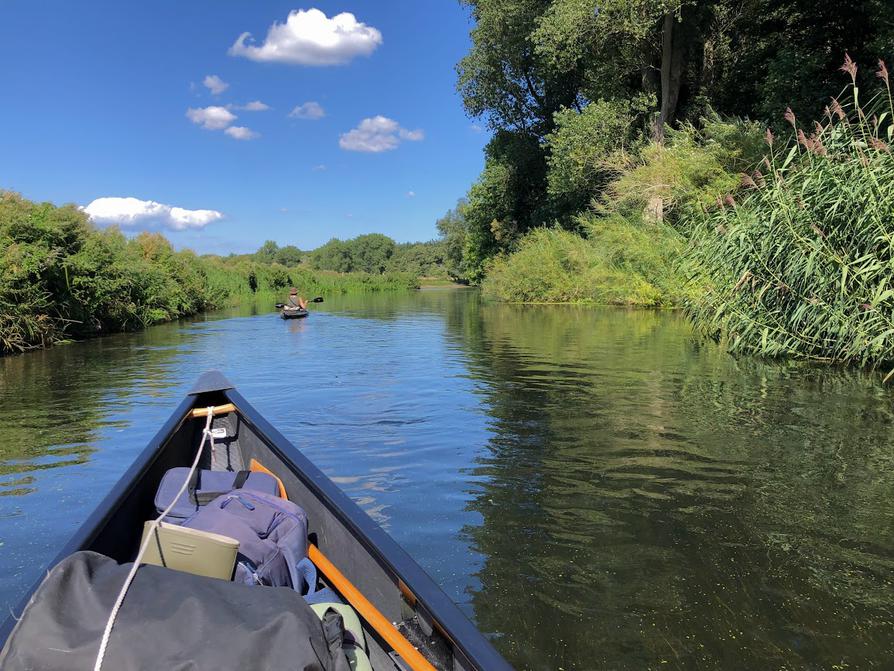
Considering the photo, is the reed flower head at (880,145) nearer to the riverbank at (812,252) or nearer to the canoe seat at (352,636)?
the riverbank at (812,252)

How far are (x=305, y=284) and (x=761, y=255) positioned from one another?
51901 mm

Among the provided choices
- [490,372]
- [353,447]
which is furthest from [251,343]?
[353,447]

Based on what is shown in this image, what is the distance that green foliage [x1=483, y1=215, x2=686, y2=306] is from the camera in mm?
20328

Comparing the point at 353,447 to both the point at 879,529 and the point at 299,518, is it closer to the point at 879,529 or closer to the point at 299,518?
the point at 299,518

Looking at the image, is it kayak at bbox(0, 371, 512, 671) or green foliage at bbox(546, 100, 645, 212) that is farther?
green foliage at bbox(546, 100, 645, 212)

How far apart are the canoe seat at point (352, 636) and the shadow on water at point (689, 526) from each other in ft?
2.87

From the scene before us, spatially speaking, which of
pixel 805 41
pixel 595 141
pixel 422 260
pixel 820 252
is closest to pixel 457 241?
pixel 422 260

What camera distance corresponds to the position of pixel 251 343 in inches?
585

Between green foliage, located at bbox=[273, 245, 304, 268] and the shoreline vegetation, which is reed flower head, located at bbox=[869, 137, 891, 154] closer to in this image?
the shoreline vegetation

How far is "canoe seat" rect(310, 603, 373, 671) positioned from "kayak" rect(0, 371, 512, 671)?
0.06 metres

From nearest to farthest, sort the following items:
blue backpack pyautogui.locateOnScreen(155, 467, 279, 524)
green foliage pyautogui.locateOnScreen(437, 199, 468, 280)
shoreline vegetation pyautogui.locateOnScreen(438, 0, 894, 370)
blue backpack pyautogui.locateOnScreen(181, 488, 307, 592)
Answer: blue backpack pyautogui.locateOnScreen(181, 488, 307, 592) → blue backpack pyautogui.locateOnScreen(155, 467, 279, 524) → shoreline vegetation pyautogui.locateOnScreen(438, 0, 894, 370) → green foliage pyautogui.locateOnScreen(437, 199, 468, 280)

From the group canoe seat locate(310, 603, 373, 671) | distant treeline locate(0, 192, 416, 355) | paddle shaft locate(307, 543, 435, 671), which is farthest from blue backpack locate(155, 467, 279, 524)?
distant treeline locate(0, 192, 416, 355)

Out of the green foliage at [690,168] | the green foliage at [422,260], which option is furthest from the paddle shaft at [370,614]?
the green foliage at [422,260]

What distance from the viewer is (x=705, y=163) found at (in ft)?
59.3
